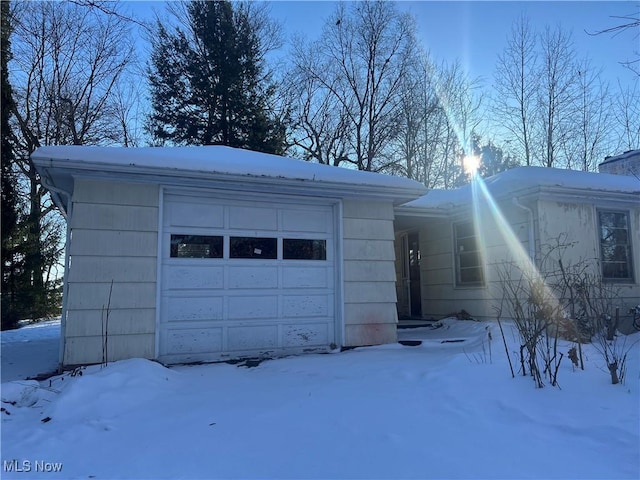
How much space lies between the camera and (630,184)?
8.30m

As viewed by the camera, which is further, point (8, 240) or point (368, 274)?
point (8, 240)

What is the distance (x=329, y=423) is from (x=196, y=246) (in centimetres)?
359

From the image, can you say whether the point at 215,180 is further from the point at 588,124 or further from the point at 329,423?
the point at 588,124

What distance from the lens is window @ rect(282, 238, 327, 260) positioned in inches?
271

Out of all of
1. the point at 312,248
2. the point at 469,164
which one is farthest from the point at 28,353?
the point at 469,164

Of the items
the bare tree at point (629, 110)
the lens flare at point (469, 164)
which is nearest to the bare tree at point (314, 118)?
the lens flare at point (469, 164)

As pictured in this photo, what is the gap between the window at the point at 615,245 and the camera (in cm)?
818

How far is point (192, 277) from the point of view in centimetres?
630

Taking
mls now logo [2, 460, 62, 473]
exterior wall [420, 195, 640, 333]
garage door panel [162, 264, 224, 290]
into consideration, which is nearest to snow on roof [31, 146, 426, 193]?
garage door panel [162, 264, 224, 290]

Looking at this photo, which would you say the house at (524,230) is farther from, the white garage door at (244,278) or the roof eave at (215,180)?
the white garage door at (244,278)

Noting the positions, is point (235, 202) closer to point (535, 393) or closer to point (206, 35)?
point (535, 393)

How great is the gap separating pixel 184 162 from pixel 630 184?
790 cm

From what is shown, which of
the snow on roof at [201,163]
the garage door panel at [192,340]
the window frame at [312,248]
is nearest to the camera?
the snow on roof at [201,163]

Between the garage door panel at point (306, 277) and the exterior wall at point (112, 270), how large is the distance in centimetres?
191
